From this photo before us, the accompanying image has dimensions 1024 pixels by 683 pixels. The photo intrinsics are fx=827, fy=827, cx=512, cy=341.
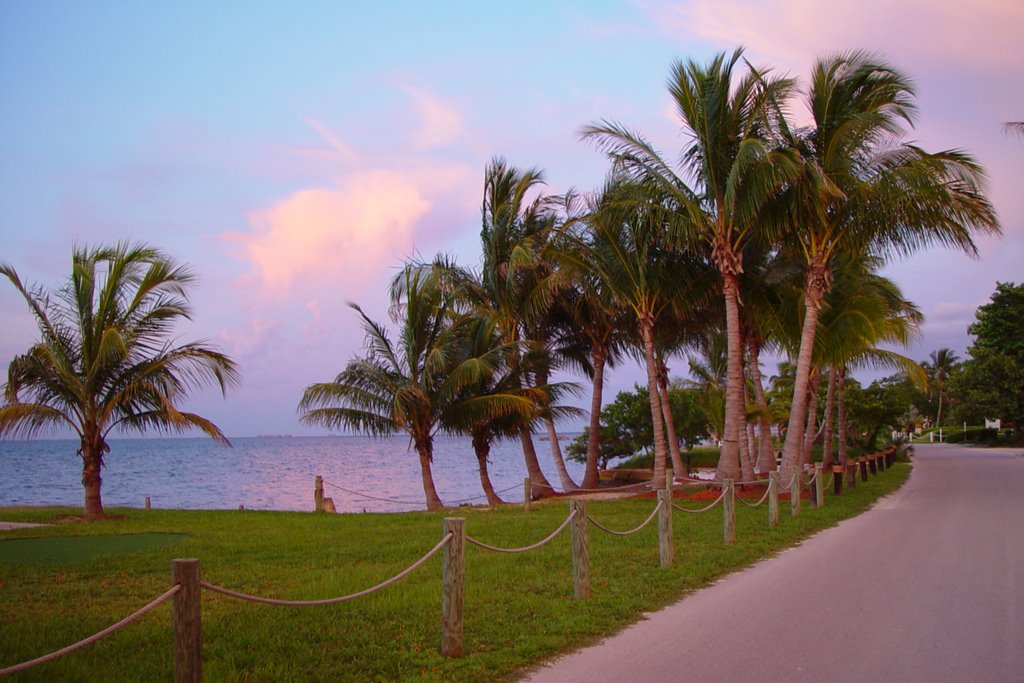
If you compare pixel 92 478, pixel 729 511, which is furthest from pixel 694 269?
pixel 92 478

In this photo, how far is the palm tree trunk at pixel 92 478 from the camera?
57.8 feet

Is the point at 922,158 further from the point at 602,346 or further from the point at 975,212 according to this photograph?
the point at 602,346

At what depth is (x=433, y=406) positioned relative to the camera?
2219 centimetres

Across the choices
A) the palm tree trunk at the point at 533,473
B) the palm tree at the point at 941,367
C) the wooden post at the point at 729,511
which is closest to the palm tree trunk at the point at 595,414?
the palm tree trunk at the point at 533,473

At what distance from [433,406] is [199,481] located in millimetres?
35806

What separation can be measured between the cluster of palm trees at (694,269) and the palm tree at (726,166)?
0.05m

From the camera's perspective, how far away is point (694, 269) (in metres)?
22.7

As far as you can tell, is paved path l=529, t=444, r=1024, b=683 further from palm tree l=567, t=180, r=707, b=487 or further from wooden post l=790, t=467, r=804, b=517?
palm tree l=567, t=180, r=707, b=487

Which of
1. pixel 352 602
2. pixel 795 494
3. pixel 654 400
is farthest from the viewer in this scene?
pixel 654 400

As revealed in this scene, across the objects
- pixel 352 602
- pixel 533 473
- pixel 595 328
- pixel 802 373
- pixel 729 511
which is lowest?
pixel 533 473

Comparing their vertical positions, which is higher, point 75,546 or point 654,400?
point 654,400

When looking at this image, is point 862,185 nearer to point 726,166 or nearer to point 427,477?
point 726,166

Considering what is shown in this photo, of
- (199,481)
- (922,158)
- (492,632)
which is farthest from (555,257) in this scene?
(199,481)

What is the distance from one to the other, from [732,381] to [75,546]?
1428cm
